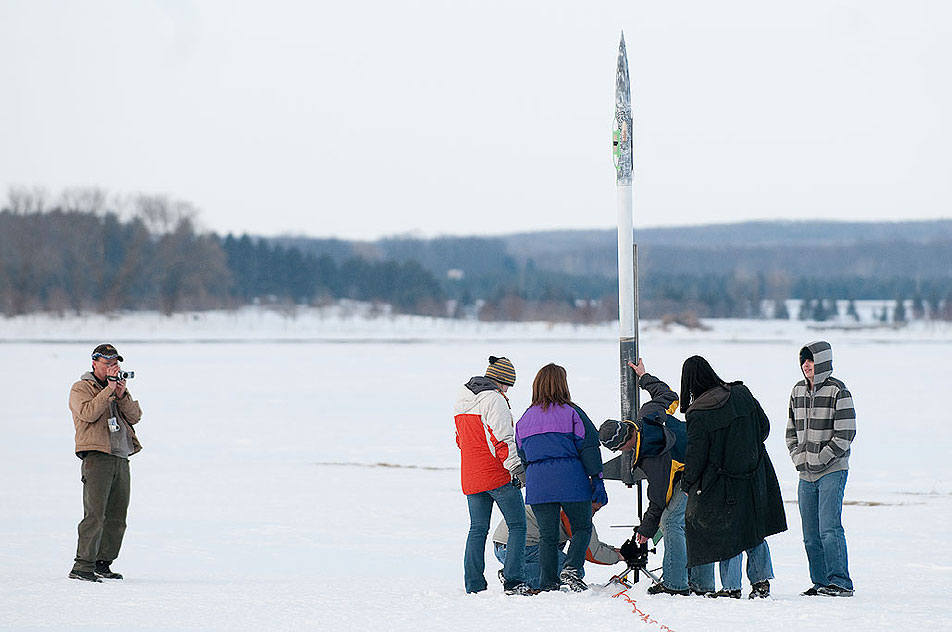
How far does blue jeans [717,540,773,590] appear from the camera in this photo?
23.4ft

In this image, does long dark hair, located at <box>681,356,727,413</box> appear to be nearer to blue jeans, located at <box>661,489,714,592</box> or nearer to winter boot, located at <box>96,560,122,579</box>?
blue jeans, located at <box>661,489,714,592</box>

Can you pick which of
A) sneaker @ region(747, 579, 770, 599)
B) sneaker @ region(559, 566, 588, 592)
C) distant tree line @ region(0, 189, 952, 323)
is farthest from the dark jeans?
distant tree line @ region(0, 189, 952, 323)

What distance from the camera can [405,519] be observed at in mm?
11930

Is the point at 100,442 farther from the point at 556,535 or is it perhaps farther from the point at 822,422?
the point at 822,422

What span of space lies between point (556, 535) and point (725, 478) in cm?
115

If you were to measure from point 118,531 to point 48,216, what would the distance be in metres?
106

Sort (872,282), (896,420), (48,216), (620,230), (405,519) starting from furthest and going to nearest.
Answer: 1. (872,282)
2. (48,216)
3. (896,420)
4. (405,519)
5. (620,230)

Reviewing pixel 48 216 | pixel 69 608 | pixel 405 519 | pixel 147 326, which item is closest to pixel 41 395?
pixel 405 519

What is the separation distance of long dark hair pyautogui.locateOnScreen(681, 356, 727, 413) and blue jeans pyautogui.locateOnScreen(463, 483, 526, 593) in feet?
4.28

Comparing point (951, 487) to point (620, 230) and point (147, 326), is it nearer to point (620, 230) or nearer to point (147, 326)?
point (620, 230)

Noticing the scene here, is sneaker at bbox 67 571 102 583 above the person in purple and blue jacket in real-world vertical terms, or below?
below

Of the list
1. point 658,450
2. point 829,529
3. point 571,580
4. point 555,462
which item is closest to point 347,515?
point 571,580

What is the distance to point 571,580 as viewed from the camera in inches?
285

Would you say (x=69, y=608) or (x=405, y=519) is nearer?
(x=69, y=608)
